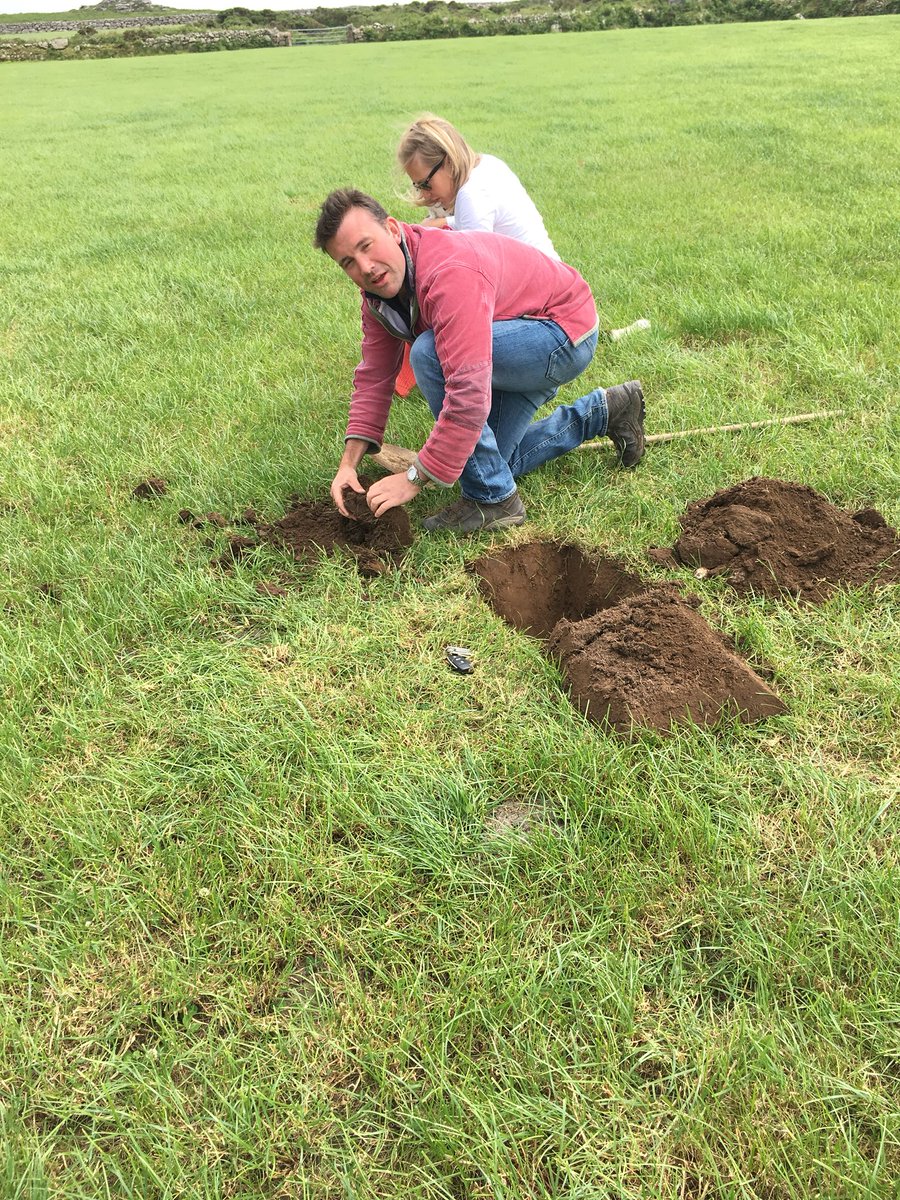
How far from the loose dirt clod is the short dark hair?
1353mm

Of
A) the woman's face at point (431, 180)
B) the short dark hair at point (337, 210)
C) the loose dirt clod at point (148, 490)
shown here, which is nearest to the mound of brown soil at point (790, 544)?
the short dark hair at point (337, 210)

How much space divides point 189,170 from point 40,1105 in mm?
12380

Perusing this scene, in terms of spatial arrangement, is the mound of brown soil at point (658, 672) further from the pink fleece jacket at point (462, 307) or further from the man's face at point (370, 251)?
the man's face at point (370, 251)

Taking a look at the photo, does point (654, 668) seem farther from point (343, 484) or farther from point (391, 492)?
point (343, 484)

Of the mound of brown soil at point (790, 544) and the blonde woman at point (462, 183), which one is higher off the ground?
the blonde woman at point (462, 183)

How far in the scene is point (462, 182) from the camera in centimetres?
345

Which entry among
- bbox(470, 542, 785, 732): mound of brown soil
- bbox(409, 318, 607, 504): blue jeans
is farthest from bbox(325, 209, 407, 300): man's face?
bbox(470, 542, 785, 732): mound of brown soil

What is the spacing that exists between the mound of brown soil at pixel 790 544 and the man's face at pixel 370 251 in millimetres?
1418

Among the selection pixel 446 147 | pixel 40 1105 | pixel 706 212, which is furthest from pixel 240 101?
pixel 40 1105

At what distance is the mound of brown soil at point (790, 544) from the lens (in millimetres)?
2555

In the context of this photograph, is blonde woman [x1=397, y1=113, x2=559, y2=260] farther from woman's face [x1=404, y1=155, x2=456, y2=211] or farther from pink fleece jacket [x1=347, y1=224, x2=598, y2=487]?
pink fleece jacket [x1=347, y1=224, x2=598, y2=487]

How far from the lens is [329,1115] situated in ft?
4.50

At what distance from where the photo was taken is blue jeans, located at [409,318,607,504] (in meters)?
2.90

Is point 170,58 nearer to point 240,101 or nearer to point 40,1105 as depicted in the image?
point 240,101
